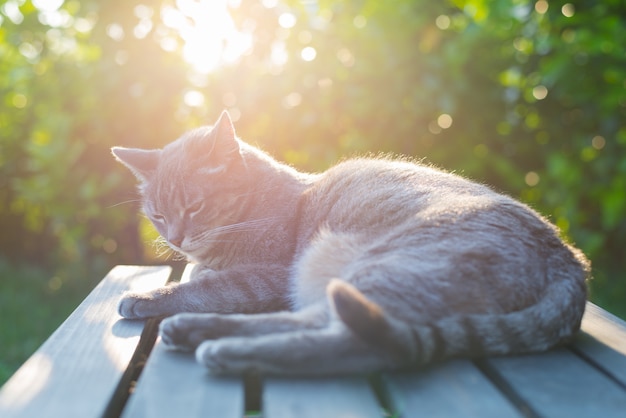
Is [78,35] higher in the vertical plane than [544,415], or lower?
higher

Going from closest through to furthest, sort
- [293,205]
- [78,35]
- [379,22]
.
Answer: [293,205] < [379,22] < [78,35]

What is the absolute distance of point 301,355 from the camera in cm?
142

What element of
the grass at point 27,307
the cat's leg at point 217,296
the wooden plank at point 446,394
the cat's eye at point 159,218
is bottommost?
the grass at point 27,307

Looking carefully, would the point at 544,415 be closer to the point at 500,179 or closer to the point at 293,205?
the point at 293,205

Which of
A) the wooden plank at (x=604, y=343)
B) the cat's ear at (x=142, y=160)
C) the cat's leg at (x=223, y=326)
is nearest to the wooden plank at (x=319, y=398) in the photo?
the cat's leg at (x=223, y=326)

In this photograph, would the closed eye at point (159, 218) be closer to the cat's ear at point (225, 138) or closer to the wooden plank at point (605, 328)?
the cat's ear at point (225, 138)

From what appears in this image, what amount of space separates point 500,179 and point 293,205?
2.43m

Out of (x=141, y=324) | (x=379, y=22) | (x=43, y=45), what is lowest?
(x=141, y=324)

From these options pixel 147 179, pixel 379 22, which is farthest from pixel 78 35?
pixel 147 179

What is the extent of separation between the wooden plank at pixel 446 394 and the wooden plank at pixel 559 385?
0.18ft

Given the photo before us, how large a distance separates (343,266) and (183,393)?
26.6 inches

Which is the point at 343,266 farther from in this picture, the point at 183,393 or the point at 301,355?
the point at 183,393

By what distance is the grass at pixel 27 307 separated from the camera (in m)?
3.70

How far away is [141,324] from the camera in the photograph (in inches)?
77.1
